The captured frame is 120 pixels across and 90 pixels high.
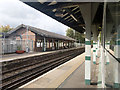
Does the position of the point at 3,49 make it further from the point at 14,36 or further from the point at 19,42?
the point at 14,36

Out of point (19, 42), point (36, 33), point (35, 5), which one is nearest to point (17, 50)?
point (19, 42)

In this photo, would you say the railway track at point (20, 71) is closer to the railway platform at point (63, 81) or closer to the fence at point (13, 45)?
the railway platform at point (63, 81)

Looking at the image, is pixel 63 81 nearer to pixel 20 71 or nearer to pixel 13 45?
pixel 20 71

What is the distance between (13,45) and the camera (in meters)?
16.5

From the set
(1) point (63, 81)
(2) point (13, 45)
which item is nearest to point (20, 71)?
(1) point (63, 81)

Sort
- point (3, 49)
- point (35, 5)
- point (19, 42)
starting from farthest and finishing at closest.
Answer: point (19, 42), point (3, 49), point (35, 5)

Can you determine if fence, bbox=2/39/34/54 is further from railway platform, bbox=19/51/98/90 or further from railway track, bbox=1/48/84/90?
railway platform, bbox=19/51/98/90

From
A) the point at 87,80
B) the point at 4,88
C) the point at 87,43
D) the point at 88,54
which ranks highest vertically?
the point at 87,43

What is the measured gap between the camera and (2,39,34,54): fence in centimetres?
1489

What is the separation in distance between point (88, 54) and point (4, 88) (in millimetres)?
3991

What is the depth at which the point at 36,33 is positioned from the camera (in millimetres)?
18984

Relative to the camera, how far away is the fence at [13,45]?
14.9 m

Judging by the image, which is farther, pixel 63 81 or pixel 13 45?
pixel 13 45

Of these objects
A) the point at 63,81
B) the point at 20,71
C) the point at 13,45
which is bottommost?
the point at 20,71
